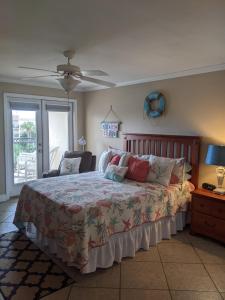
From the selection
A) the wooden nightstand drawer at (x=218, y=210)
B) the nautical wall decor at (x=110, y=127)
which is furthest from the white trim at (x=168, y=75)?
the wooden nightstand drawer at (x=218, y=210)

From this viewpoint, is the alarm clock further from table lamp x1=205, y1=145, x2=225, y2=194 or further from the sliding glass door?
the sliding glass door

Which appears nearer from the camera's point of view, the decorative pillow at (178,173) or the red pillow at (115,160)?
the decorative pillow at (178,173)

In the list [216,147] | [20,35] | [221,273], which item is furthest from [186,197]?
[20,35]

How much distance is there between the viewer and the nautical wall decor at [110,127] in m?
5.12

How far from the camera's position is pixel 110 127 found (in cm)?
525

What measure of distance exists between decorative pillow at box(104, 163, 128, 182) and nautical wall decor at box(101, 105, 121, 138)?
1433mm

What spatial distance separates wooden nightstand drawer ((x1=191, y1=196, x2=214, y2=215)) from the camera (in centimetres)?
327

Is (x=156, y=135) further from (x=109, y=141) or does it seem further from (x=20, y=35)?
(x=20, y=35)

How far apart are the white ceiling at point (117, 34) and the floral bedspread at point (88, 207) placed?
174 centimetres

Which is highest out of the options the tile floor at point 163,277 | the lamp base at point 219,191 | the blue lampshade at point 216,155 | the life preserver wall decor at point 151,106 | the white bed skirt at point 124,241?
the life preserver wall decor at point 151,106

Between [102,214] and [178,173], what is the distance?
1560mm

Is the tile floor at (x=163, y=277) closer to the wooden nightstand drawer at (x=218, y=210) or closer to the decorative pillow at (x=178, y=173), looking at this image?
the wooden nightstand drawer at (x=218, y=210)

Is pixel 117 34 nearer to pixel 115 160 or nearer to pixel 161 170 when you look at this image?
pixel 161 170

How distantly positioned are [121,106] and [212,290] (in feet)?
11.8
